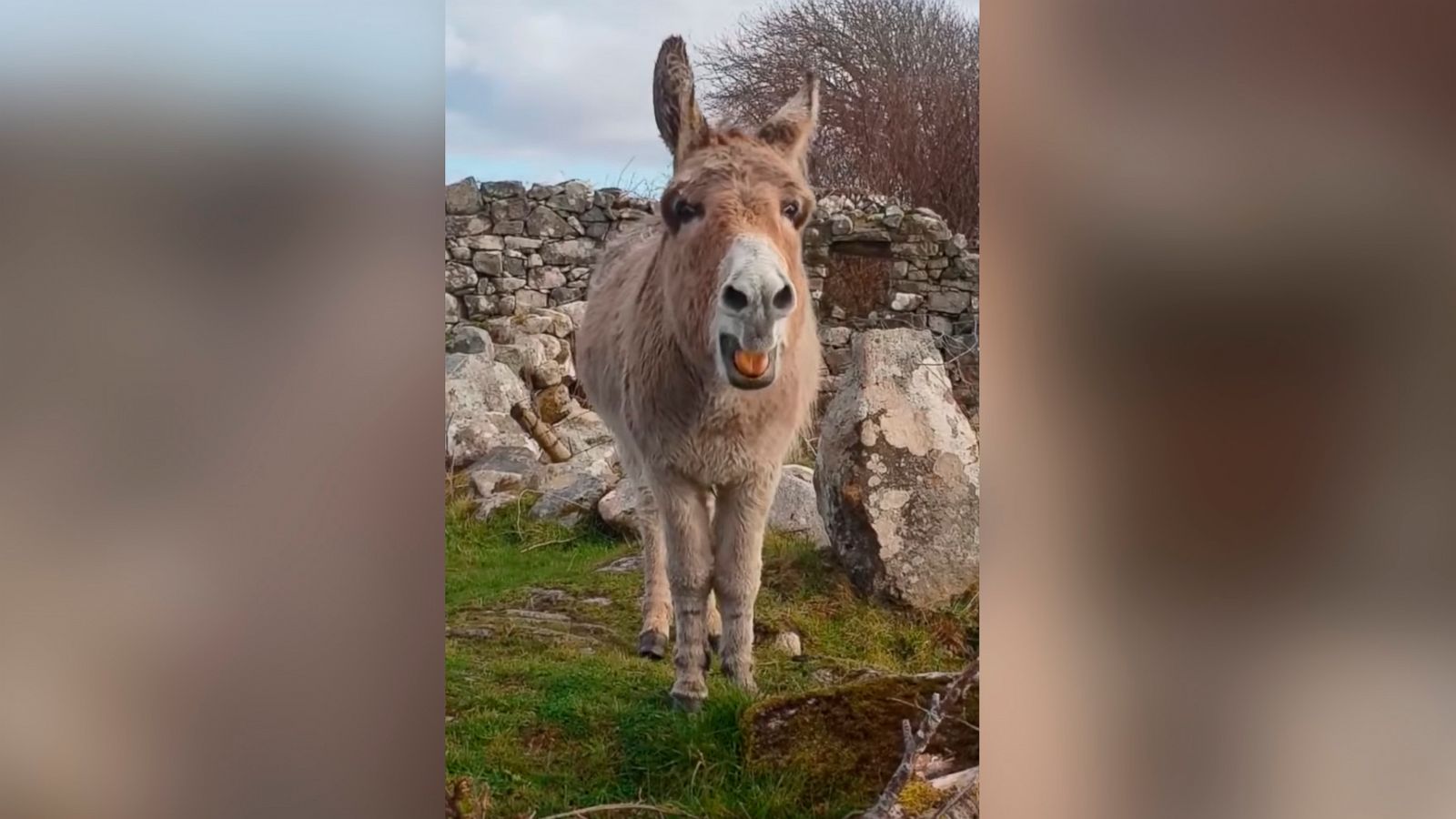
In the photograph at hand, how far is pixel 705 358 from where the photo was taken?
7.17 ft

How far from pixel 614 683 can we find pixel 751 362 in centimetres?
75

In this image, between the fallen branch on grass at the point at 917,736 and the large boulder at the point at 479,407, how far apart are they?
1.02 m

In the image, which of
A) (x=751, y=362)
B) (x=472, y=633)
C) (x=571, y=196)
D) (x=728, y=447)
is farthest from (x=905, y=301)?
(x=472, y=633)

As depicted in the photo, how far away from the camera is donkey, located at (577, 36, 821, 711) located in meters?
2.13

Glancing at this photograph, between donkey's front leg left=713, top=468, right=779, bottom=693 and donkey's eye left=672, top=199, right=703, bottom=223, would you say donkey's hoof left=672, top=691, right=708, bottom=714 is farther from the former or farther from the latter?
donkey's eye left=672, top=199, right=703, bottom=223

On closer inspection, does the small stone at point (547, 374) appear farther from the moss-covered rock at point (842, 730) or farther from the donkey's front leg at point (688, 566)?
the moss-covered rock at point (842, 730)

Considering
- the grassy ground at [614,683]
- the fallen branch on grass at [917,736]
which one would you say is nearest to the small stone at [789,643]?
the grassy ground at [614,683]

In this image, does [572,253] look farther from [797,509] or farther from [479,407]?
[797,509]

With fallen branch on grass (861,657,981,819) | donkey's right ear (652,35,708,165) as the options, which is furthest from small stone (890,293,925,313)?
fallen branch on grass (861,657,981,819)
